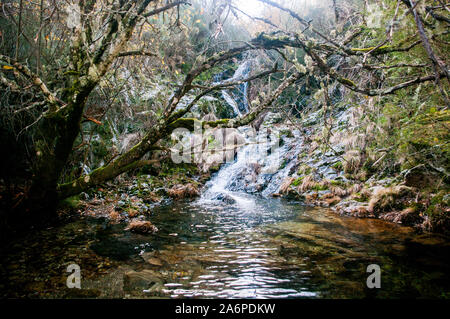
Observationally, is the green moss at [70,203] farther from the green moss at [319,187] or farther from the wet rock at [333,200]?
the green moss at [319,187]

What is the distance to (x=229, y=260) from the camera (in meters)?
3.71

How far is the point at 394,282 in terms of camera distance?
3018 millimetres

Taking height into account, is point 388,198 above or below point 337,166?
below

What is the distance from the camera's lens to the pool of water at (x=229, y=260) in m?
2.79

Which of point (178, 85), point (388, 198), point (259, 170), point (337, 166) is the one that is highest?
point (178, 85)

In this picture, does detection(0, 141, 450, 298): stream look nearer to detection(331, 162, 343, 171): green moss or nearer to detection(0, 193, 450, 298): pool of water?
detection(0, 193, 450, 298): pool of water

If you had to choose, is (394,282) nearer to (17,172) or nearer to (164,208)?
(164,208)

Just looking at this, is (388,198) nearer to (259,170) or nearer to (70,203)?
(259,170)

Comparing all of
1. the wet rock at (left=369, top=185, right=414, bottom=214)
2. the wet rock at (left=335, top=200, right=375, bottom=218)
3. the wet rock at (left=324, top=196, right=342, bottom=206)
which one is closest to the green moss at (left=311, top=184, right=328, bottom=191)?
the wet rock at (left=324, top=196, right=342, bottom=206)

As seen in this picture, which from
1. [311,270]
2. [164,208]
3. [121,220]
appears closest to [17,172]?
[121,220]

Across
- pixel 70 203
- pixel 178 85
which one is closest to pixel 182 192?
pixel 70 203

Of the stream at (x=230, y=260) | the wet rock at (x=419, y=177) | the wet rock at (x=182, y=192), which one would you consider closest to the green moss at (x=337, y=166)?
the wet rock at (x=419, y=177)

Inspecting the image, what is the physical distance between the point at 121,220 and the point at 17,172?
239 cm
